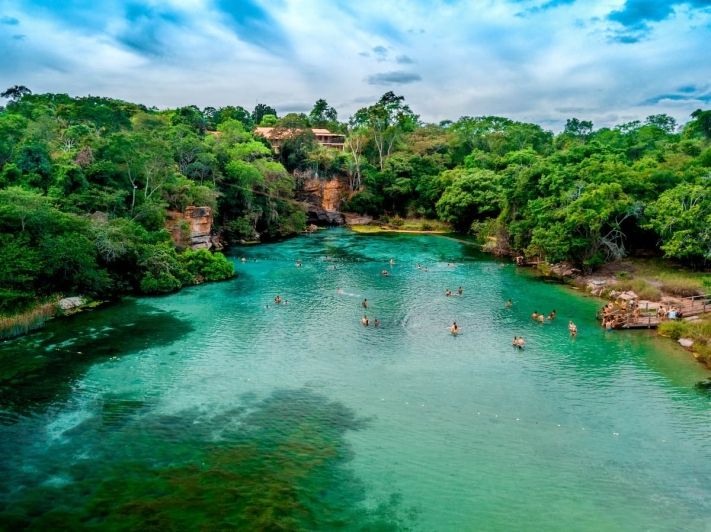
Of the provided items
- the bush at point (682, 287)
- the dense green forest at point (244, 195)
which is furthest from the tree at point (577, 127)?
the bush at point (682, 287)

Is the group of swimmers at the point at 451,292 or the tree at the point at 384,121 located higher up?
the tree at the point at 384,121

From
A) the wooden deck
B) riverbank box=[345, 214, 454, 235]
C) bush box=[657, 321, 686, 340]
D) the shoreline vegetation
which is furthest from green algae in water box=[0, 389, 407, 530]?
riverbank box=[345, 214, 454, 235]

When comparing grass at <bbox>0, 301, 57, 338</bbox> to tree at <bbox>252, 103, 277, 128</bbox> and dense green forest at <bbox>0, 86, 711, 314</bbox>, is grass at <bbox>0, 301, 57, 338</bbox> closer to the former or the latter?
dense green forest at <bbox>0, 86, 711, 314</bbox>

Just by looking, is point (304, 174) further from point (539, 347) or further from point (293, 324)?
point (539, 347)

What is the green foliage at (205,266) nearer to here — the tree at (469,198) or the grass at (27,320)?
the grass at (27,320)

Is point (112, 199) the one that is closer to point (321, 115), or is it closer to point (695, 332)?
point (695, 332)

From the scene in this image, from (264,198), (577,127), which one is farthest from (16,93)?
(577,127)
